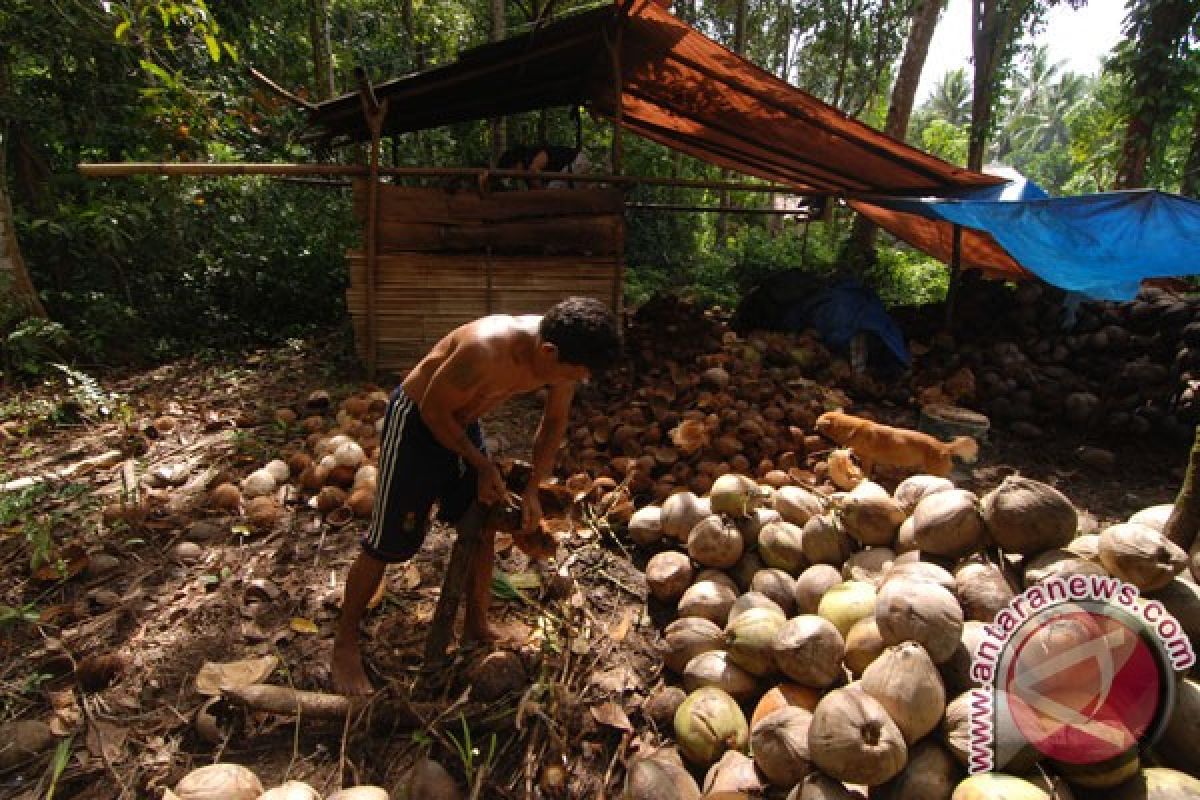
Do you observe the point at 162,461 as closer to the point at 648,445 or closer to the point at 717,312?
the point at 648,445

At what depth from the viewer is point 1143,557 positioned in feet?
5.58

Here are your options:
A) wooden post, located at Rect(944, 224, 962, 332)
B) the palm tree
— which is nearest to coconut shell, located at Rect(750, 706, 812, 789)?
wooden post, located at Rect(944, 224, 962, 332)

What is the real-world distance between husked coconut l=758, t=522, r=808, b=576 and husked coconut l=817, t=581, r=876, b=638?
356 millimetres

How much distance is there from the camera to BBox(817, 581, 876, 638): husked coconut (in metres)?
2.12

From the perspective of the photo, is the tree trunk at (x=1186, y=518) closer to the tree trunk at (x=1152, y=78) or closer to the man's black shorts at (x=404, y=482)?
the man's black shorts at (x=404, y=482)

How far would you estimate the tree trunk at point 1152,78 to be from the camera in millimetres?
8562

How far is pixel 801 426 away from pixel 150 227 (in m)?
6.92

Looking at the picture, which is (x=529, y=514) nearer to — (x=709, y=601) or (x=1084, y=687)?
(x=709, y=601)

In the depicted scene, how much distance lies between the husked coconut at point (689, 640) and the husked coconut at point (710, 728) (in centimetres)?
26

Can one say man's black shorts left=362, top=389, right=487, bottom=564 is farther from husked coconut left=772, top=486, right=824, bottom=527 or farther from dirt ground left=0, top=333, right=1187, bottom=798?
husked coconut left=772, top=486, right=824, bottom=527

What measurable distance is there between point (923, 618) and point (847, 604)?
1.28ft

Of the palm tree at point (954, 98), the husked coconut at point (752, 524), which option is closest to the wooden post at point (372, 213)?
the husked coconut at point (752, 524)

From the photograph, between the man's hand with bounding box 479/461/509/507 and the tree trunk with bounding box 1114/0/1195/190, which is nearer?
the man's hand with bounding box 479/461/509/507

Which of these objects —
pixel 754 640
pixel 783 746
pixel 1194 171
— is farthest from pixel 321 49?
pixel 1194 171
